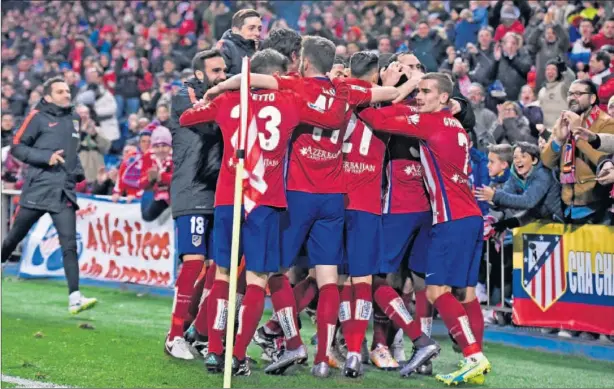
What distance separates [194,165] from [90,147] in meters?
9.07

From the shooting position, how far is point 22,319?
10.9m

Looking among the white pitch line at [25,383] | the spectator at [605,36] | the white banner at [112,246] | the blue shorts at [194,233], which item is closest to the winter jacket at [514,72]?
the spectator at [605,36]

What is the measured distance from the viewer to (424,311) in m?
8.48

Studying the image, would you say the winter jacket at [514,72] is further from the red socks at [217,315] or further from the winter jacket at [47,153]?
the red socks at [217,315]

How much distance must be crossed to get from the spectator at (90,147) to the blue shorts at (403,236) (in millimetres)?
9535

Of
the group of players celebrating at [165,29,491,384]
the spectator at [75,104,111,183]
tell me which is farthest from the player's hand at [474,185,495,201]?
the spectator at [75,104,111,183]

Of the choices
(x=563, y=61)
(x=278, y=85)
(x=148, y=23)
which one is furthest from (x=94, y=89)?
(x=278, y=85)

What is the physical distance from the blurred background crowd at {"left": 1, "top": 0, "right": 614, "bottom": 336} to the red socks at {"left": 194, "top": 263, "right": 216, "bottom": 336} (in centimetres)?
156

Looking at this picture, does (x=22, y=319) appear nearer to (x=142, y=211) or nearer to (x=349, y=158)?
(x=142, y=211)

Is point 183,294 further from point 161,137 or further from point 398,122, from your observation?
point 161,137

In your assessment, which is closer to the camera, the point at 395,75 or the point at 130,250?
the point at 395,75

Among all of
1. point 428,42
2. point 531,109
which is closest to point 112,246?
point 531,109

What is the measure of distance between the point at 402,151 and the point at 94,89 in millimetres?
13016

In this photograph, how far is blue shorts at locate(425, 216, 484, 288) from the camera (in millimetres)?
7848
